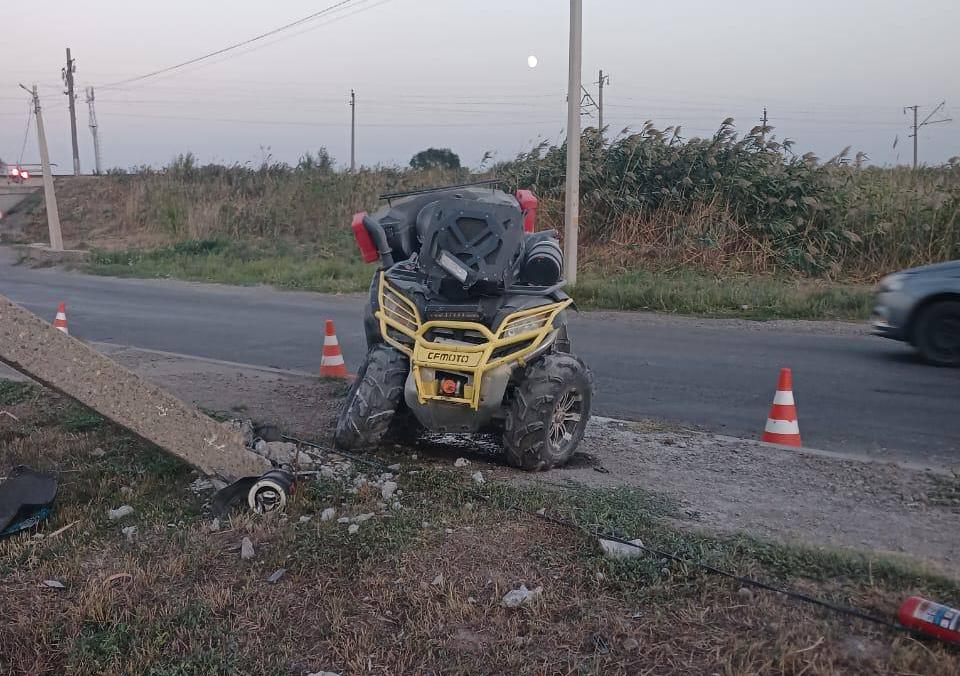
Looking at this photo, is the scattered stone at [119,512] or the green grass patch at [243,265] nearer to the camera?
the scattered stone at [119,512]

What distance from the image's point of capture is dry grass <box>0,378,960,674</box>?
11.8 ft

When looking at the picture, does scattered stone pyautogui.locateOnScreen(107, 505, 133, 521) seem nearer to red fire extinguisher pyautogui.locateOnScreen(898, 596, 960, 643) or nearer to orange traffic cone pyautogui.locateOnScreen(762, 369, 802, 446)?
red fire extinguisher pyautogui.locateOnScreen(898, 596, 960, 643)

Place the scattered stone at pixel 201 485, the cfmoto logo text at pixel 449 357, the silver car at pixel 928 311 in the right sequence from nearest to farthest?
the scattered stone at pixel 201 485
the cfmoto logo text at pixel 449 357
the silver car at pixel 928 311

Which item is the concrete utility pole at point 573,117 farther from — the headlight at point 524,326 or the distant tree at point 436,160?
the distant tree at point 436,160

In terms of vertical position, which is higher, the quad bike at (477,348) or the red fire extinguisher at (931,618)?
the quad bike at (477,348)

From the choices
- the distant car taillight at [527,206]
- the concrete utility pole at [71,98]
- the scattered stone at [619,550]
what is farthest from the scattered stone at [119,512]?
the concrete utility pole at [71,98]

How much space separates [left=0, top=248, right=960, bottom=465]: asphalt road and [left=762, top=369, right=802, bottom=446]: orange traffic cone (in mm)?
276

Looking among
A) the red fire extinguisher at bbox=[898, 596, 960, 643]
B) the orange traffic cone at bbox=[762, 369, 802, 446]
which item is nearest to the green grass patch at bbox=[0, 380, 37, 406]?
the orange traffic cone at bbox=[762, 369, 802, 446]

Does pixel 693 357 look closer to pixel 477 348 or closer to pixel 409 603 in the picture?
pixel 477 348

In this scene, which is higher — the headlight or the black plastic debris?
the headlight

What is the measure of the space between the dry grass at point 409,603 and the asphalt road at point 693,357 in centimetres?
341

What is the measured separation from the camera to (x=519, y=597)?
13.3 ft

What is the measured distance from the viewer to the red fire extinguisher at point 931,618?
348cm

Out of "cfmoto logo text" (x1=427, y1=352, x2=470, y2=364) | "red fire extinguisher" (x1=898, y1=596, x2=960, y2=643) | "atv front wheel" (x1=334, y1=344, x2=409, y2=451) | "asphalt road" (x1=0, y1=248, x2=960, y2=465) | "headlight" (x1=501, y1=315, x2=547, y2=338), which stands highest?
"headlight" (x1=501, y1=315, x2=547, y2=338)
